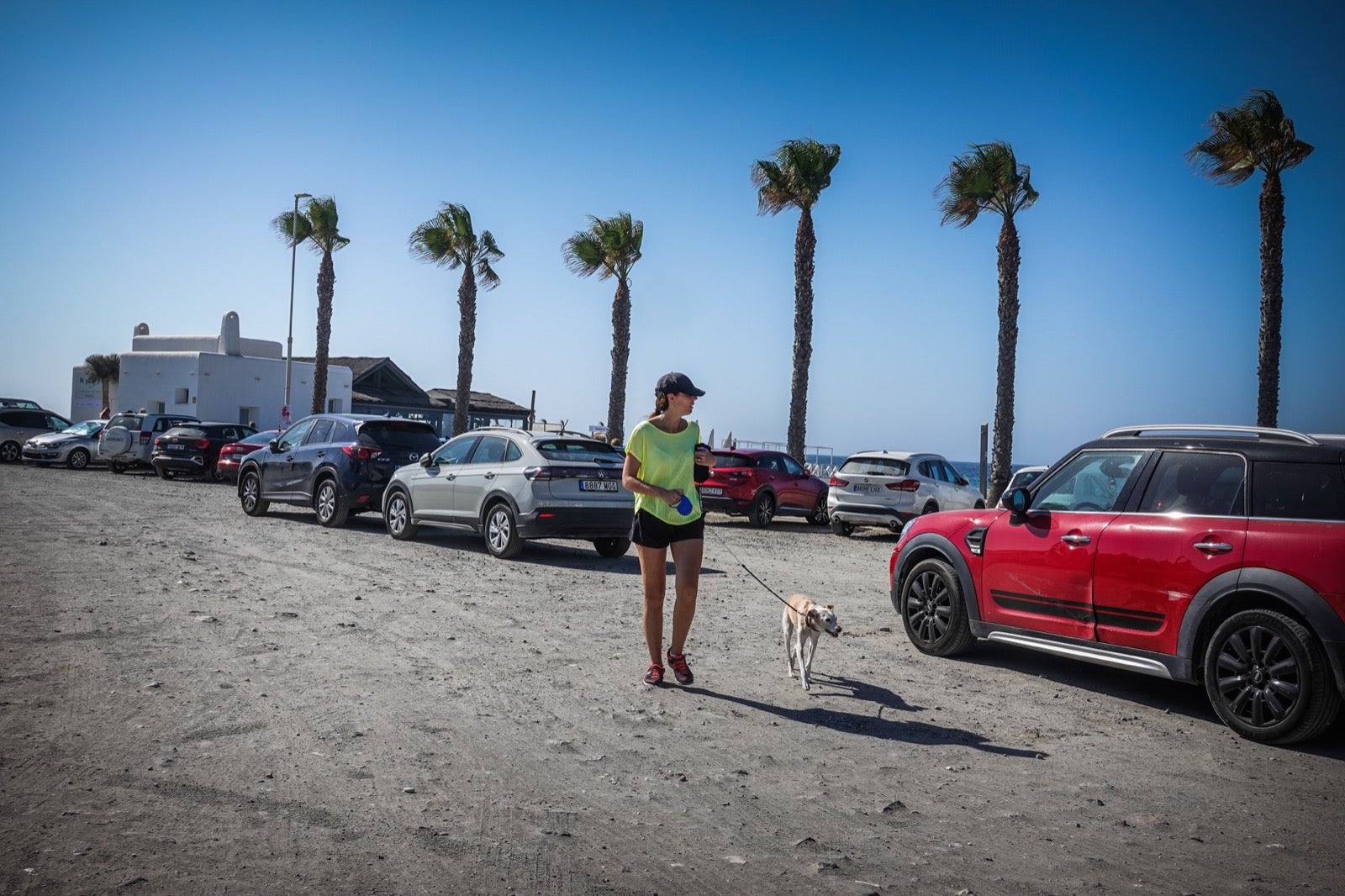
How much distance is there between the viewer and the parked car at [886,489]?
63.4 feet

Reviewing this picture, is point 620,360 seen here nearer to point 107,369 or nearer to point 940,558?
point 940,558

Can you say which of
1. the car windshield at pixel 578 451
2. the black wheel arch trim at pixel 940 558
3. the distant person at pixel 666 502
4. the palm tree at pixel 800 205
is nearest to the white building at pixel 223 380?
the palm tree at pixel 800 205

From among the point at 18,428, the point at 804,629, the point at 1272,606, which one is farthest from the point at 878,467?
the point at 18,428

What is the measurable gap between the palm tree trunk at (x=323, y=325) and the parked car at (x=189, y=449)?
12.0 metres

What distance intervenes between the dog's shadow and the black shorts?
3.25 ft

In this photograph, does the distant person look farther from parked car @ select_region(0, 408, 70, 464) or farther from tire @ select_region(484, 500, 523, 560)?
parked car @ select_region(0, 408, 70, 464)

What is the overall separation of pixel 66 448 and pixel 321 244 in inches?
570

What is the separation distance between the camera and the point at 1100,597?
6.68 m

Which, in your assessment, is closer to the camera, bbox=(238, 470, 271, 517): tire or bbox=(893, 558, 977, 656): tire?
bbox=(893, 558, 977, 656): tire

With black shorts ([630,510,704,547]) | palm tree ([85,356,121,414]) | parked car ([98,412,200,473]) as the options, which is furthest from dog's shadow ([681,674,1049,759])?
palm tree ([85,356,121,414])

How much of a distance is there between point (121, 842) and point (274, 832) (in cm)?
53

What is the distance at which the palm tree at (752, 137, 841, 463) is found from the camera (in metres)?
29.4

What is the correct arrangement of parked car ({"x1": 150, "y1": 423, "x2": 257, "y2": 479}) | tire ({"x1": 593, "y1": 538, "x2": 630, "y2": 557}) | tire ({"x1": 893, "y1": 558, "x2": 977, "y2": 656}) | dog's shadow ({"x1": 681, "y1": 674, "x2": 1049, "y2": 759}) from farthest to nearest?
parked car ({"x1": 150, "y1": 423, "x2": 257, "y2": 479}) < tire ({"x1": 593, "y1": 538, "x2": 630, "y2": 557}) < tire ({"x1": 893, "y1": 558, "x2": 977, "y2": 656}) < dog's shadow ({"x1": 681, "y1": 674, "x2": 1049, "y2": 759})

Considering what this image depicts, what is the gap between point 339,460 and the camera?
16.5m
